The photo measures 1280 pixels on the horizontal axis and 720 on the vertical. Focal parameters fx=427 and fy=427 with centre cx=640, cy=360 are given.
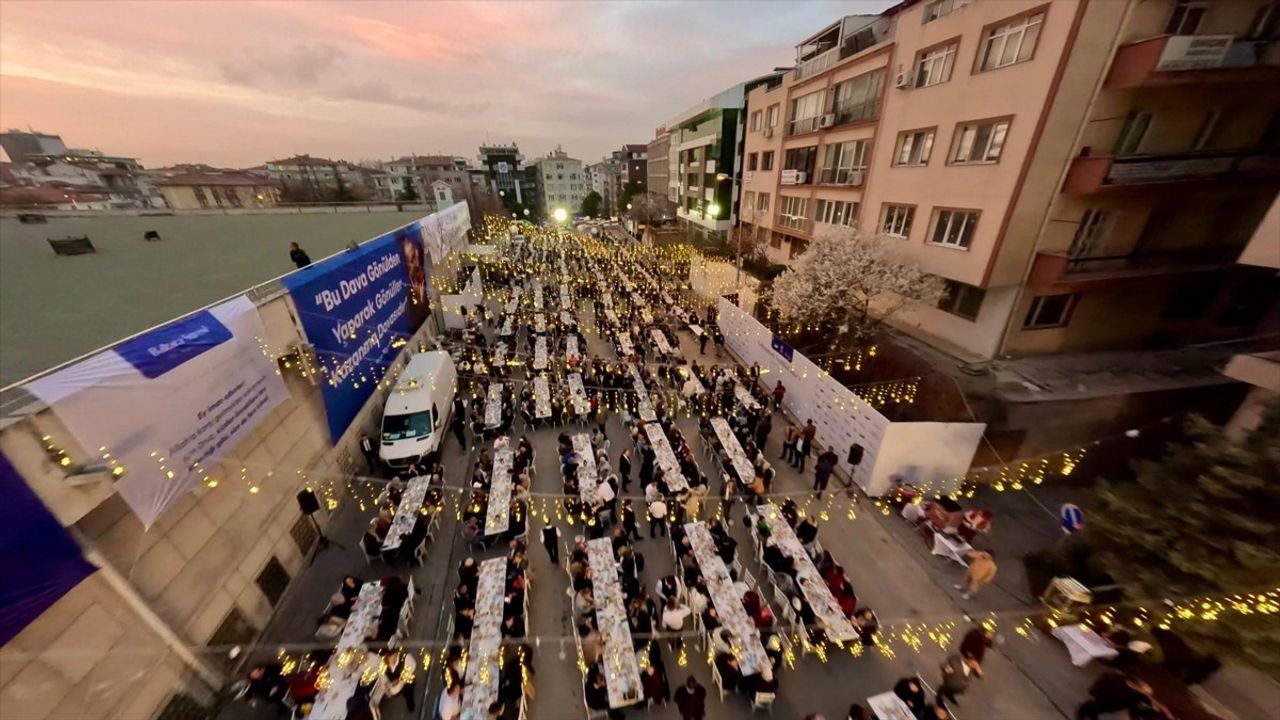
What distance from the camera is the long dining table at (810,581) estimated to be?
7.15 m

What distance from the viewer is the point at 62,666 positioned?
16.6 ft

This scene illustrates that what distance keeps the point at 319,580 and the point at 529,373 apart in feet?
28.4

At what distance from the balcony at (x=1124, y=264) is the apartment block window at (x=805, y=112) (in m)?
12.4

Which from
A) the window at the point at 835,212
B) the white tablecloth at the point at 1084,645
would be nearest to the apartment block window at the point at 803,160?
the window at the point at 835,212

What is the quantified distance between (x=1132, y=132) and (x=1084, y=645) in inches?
513

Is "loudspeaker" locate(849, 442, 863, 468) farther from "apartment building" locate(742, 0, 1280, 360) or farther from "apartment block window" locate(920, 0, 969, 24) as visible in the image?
"apartment block window" locate(920, 0, 969, 24)

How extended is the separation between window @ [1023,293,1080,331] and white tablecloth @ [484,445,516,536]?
53.2ft

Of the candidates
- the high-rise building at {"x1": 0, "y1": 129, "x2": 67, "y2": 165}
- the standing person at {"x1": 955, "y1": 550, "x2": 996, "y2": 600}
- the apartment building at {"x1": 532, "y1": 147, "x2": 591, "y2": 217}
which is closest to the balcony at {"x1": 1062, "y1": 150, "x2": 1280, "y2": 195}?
the standing person at {"x1": 955, "y1": 550, "x2": 996, "y2": 600}

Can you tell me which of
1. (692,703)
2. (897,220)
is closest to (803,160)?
(897,220)

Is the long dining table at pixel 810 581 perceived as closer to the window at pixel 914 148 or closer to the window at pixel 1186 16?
the window at pixel 914 148

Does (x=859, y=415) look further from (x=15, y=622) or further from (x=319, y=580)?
(x=15, y=622)

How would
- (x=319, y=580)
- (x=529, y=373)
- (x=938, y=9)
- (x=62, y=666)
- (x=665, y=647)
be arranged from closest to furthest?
(x=62, y=666) < (x=665, y=647) < (x=319, y=580) < (x=938, y=9) < (x=529, y=373)

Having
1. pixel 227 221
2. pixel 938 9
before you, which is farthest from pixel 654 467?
pixel 227 221

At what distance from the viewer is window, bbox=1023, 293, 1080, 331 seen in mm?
13355
